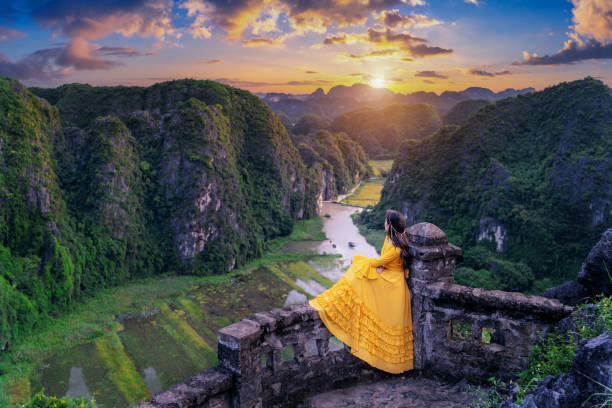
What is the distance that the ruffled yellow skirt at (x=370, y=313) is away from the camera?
679 cm

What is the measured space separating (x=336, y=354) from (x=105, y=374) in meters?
23.6

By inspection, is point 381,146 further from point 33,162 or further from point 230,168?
point 33,162

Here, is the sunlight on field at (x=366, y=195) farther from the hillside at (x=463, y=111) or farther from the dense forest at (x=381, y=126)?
the hillside at (x=463, y=111)

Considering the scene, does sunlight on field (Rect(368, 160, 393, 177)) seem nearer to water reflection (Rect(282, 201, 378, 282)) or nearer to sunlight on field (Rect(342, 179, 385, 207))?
sunlight on field (Rect(342, 179, 385, 207))

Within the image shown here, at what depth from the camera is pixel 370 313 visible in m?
6.76

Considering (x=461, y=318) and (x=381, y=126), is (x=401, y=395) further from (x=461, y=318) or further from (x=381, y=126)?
(x=381, y=126)

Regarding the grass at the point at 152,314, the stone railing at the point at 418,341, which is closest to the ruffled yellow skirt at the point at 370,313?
the stone railing at the point at 418,341

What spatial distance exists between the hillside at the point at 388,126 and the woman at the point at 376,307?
489 ft

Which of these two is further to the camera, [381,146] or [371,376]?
[381,146]

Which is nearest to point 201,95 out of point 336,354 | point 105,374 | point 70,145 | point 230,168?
point 230,168

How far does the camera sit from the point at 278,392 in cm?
682

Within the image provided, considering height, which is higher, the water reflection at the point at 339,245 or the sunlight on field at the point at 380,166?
the sunlight on field at the point at 380,166

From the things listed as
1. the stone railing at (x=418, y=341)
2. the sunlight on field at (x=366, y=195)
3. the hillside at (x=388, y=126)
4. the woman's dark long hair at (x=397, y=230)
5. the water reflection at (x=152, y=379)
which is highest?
the hillside at (x=388, y=126)

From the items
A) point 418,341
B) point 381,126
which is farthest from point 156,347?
point 381,126
